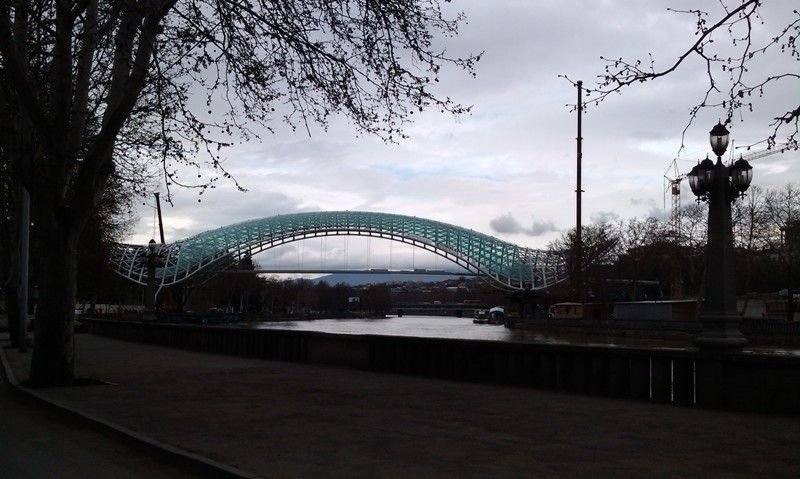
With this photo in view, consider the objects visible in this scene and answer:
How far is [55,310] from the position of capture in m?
15.9

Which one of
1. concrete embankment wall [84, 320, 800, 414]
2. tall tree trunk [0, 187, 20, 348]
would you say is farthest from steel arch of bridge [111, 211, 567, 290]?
concrete embankment wall [84, 320, 800, 414]

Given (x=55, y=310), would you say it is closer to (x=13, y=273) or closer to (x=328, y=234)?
(x=13, y=273)

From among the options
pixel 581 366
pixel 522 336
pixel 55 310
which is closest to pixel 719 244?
pixel 581 366

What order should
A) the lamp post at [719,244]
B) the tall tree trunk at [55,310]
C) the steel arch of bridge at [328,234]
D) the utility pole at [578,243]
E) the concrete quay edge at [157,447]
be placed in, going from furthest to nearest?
the steel arch of bridge at [328,234] < the utility pole at [578,243] < the tall tree trunk at [55,310] < the lamp post at [719,244] < the concrete quay edge at [157,447]

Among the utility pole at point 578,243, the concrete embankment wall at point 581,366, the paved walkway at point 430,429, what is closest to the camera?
the paved walkway at point 430,429

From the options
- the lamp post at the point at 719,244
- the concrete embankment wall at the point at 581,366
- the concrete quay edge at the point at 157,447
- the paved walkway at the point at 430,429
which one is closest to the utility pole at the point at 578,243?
the concrete embankment wall at the point at 581,366

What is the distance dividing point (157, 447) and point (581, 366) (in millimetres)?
8461

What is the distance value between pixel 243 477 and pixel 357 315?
6110 inches

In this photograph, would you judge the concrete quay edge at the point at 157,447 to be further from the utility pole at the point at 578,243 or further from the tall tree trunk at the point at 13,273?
the utility pole at the point at 578,243

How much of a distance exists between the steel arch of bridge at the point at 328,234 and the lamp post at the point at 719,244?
116m

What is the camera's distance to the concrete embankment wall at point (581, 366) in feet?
39.5

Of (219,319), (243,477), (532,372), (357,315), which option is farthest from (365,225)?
(243,477)

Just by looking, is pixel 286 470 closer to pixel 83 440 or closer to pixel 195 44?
pixel 83 440

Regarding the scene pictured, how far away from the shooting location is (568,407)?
12.7m
